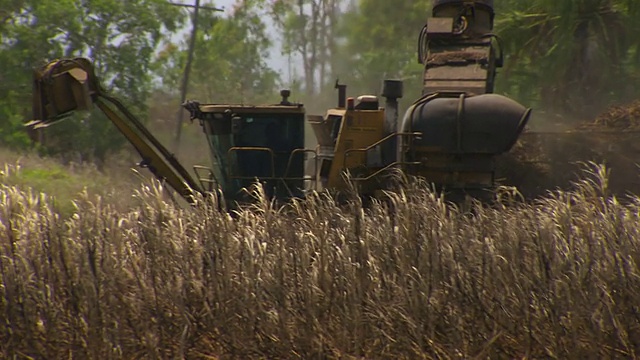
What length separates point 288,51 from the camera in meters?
61.1

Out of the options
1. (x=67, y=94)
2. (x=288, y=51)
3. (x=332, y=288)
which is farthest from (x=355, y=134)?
(x=288, y=51)

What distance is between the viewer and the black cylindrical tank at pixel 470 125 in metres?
9.62

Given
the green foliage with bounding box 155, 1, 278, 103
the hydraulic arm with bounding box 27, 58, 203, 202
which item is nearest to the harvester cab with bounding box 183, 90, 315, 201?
the hydraulic arm with bounding box 27, 58, 203, 202

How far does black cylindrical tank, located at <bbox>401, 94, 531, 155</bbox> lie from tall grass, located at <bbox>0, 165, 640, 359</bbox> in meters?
2.32

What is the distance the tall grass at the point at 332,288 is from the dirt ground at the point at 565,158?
4.08m

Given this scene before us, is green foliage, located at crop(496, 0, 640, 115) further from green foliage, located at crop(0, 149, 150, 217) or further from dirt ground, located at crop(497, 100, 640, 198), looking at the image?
green foliage, located at crop(0, 149, 150, 217)

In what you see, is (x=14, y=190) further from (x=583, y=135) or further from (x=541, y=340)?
(x=583, y=135)

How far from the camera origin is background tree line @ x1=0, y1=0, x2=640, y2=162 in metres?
20.3

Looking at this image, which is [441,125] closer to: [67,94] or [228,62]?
[67,94]

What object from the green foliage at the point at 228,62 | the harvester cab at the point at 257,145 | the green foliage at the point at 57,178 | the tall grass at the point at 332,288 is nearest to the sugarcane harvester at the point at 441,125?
the harvester cab at the point at 257,145

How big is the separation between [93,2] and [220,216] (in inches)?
1069

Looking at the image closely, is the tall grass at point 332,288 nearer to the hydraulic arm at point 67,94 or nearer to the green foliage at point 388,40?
the hydraulic arm at point 67,94

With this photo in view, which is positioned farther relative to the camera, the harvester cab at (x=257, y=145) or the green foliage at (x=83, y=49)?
the green foliage at (x=83, y=49)

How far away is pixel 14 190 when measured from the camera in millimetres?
8438
